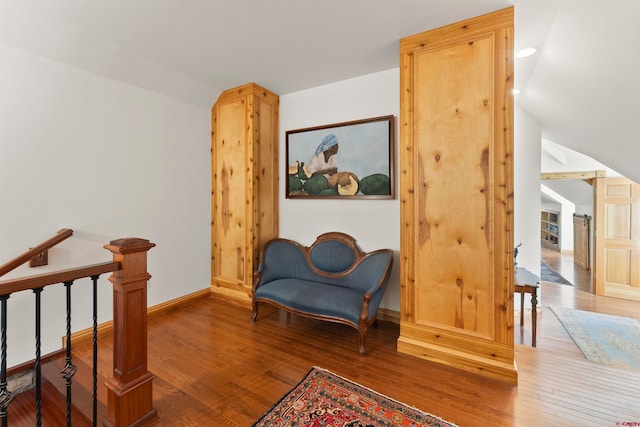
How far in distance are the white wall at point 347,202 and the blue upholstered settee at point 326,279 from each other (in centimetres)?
19

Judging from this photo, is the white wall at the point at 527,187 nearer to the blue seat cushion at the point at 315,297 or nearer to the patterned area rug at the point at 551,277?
the patterned area rug at the point at 551,277

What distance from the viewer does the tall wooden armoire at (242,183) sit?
3.27m

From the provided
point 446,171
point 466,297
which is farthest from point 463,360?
point 446,171

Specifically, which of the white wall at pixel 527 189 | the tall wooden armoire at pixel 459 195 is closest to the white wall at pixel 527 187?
the white wall at pixel 527 189

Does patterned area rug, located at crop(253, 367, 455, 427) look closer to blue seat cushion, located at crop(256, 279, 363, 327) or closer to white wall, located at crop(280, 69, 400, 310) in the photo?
blue seat cushion, located at crop(256, 279, 363, 327)

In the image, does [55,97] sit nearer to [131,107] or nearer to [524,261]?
[131,107]

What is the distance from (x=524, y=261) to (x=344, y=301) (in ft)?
10.9

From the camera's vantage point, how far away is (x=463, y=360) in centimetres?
202

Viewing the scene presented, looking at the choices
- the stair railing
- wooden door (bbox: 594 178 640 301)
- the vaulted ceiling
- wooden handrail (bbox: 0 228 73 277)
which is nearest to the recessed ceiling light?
the vaulted ceiling

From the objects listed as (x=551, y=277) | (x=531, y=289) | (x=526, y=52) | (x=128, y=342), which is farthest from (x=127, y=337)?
(x=551, y=277)

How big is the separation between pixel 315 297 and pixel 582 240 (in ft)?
25.8

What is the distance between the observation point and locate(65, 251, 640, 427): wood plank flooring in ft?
5.20

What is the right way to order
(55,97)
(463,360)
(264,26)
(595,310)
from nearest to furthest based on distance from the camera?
(463,360), (264,26), (55,97), (595,310)

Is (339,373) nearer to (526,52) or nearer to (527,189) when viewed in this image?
(526,52)
